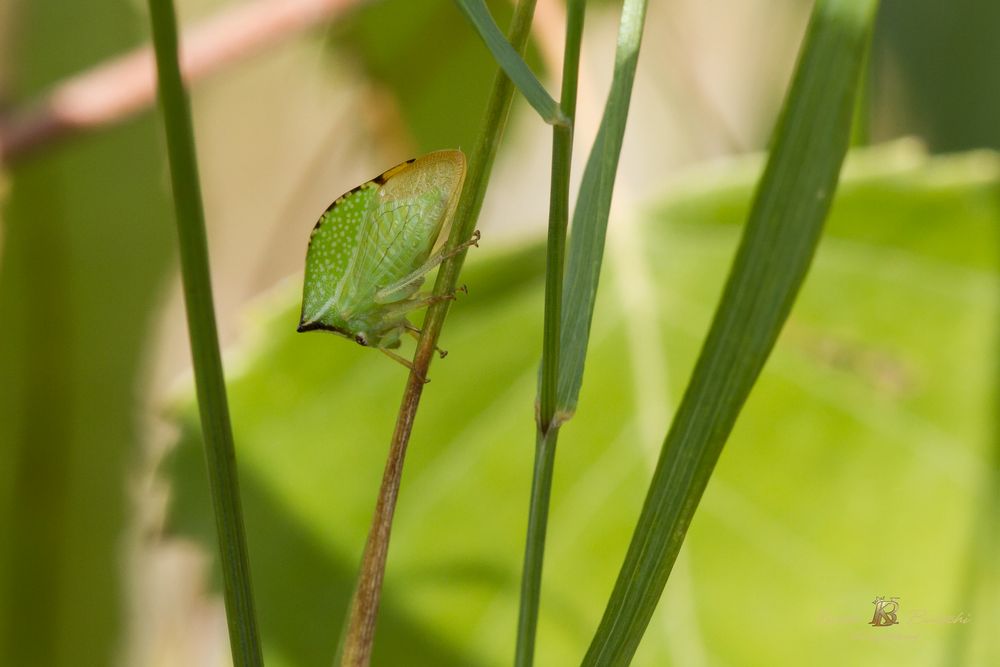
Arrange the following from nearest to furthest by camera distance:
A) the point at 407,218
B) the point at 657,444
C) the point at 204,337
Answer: the point at 204,337 → the point at 407,218 → the point at 657,444

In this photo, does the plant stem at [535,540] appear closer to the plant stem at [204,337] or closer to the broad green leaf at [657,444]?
the plant stem at [204,337]

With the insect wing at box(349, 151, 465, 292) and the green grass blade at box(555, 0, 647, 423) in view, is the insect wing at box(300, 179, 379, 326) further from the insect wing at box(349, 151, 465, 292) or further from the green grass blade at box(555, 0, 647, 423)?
the green grass blade at box(555, 0, 647, 423)

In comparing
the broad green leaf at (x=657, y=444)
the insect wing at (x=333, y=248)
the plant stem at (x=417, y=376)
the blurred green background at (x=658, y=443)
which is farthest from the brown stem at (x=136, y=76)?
the plant stem at (x=417, y=376)

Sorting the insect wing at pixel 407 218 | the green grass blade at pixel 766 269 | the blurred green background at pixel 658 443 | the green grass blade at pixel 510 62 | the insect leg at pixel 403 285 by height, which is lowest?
the green grass blade at pixel 766 269

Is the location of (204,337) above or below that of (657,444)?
below

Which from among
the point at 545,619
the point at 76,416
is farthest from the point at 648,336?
A: the point at 76,416

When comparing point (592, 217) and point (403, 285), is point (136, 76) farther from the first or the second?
point (592, 217)

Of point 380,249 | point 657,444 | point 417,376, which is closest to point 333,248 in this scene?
point 380,249
